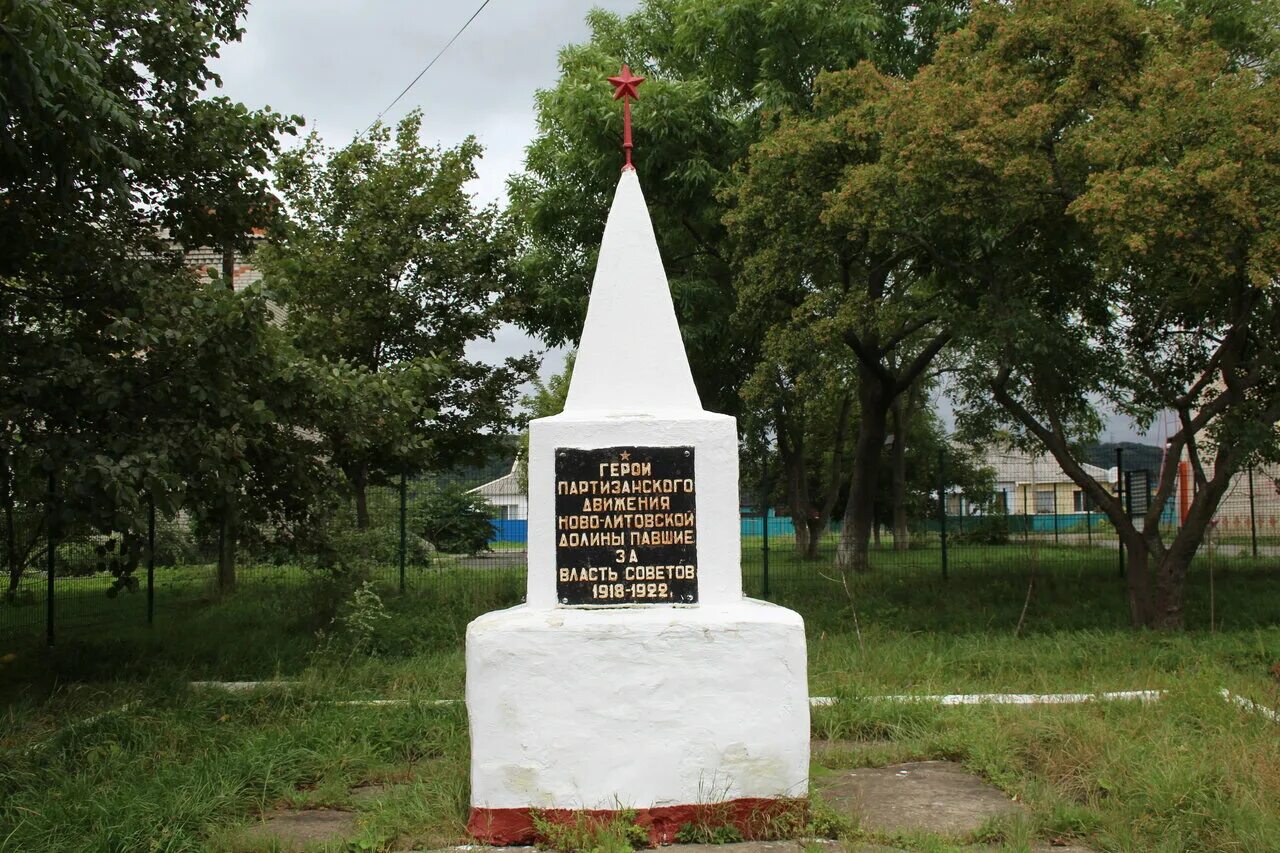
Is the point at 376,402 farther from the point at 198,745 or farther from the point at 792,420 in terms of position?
the point at 792,420

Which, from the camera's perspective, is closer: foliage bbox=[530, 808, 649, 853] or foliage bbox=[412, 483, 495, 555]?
foliage bbox=[530, 808, 649, 853]

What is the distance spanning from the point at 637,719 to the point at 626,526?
1.01 m

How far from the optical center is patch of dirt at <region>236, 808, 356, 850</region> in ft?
16.7

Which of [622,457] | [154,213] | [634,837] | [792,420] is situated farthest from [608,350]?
[792,420]

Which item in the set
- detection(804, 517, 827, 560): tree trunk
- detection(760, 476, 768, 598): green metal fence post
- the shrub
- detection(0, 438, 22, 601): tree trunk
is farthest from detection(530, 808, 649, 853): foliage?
detection(804, 517, 827, 560): tree trunk

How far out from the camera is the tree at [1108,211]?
9250 mm

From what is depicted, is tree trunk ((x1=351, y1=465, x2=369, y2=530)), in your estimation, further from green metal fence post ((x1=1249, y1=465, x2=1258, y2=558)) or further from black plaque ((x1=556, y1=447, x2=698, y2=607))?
green metal fence post ((x1=1249, y1=465, x2=1258, y2=558))

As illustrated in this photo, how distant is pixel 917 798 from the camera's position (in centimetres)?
588

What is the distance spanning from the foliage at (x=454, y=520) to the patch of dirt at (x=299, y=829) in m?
8.10

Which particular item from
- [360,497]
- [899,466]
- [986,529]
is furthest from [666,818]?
[899,466]

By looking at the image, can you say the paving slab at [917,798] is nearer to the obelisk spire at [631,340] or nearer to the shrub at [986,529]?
the obelisk spire at [631,340]

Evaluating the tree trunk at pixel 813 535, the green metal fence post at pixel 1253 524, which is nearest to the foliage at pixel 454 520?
the tree trunk at pixel 813 535

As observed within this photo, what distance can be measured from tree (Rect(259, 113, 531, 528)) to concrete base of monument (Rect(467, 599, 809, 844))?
26.7 feet

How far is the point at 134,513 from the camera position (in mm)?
7277
